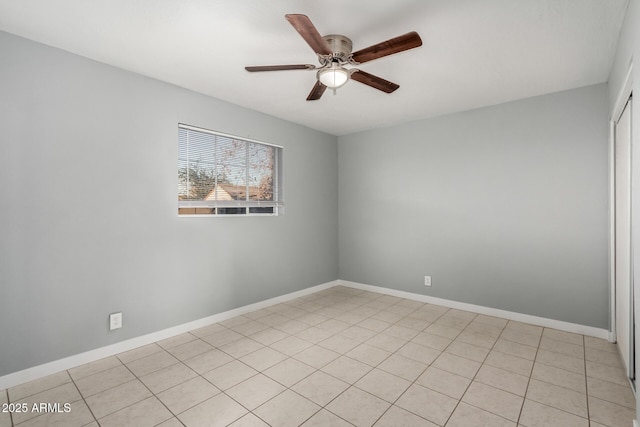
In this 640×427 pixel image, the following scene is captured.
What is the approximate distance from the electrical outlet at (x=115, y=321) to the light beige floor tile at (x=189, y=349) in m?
0.48

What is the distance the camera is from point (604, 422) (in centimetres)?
175

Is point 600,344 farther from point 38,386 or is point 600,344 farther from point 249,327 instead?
point 38,386

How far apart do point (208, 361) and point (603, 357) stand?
328cm

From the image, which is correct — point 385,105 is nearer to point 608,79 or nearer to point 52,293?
point 608,79

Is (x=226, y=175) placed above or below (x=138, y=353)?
above

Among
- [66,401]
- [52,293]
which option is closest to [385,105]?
[52,293]

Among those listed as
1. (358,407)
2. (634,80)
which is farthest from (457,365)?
(634,80)

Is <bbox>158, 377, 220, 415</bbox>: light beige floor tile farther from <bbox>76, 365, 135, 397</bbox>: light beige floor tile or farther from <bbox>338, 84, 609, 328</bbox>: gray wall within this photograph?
<bbox>338, 84, 609, 328</bbox>: gray wall

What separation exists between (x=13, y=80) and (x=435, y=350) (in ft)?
12.8

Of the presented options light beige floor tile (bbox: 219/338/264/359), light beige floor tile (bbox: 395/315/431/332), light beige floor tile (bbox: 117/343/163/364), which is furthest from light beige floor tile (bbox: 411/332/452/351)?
light beige floor tile (bbox: 117/343/163/364)

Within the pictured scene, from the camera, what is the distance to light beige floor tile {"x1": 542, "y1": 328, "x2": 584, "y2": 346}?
284 cm

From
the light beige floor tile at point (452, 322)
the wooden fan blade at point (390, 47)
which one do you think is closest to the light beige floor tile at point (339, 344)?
the light beige floor tile at point (452, 322)

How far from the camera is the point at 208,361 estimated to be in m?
2.49

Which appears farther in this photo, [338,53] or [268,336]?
[268,336]
